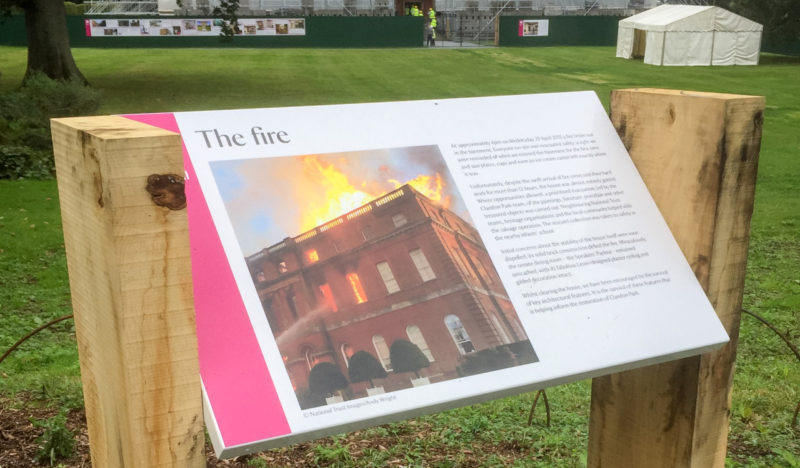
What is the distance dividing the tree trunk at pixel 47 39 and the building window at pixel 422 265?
1944cm

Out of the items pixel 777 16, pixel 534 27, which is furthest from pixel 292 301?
pixel 534 27

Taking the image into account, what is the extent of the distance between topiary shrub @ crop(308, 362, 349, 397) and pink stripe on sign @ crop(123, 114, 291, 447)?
87 mm

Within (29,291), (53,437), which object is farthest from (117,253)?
(29,291)

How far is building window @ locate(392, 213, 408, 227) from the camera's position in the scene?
1.87 metres

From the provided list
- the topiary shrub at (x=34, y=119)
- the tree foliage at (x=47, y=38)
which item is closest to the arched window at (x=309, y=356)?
the topiary shrub at (x=34, y=119)

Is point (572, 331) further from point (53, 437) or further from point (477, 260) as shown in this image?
point (53, 437)

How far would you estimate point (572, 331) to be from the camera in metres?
1.89

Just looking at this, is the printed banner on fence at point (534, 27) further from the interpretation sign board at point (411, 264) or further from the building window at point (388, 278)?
the building window at point (388, 278)

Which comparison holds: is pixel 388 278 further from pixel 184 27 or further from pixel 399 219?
pixel 184 27

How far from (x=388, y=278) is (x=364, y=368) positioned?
223 millimetres

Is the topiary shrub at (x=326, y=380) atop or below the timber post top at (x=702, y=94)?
below

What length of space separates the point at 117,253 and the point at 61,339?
171 inches

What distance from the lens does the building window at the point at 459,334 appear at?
1.76 metres

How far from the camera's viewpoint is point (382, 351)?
169cm
